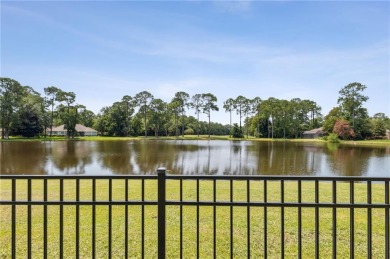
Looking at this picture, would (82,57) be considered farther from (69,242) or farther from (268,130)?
(268,130)

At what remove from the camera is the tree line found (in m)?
48.6

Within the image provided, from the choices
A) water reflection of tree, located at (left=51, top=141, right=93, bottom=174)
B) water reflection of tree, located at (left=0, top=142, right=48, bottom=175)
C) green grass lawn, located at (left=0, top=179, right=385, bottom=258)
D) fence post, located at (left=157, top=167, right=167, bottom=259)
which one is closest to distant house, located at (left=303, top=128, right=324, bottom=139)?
water reflection of tree, located at (left=51, top=141, right=93, bottom=174)

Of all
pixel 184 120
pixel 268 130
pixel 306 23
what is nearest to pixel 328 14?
pixel 306 23

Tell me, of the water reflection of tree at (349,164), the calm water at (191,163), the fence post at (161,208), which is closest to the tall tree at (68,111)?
the calm water at (191,163)

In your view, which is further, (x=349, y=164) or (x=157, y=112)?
(x=157, y=112)

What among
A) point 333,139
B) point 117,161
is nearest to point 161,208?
point 117,161

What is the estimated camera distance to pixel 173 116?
69.2 meters

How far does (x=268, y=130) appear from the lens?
6209 cm

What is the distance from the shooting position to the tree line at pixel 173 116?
159 ft

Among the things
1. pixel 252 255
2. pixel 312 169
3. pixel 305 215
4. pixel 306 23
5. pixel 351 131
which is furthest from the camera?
pixel 351 131

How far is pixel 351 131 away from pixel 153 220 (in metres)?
54.4

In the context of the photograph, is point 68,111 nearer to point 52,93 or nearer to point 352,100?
point 52,93

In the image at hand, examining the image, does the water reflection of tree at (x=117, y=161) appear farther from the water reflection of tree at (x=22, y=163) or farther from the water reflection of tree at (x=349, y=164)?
the water reflection of tree at (x=349, y=164)

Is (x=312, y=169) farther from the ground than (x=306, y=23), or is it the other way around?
(x=306, y=23)
